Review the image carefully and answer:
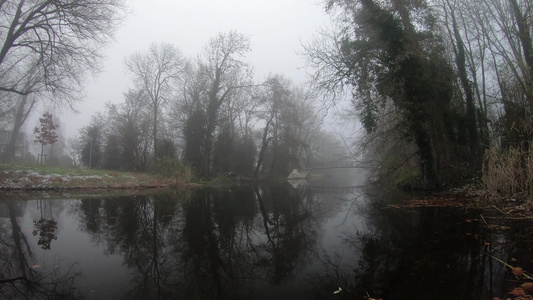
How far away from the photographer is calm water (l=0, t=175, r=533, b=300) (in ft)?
8.89

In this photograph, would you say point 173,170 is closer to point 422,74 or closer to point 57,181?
point 57,181

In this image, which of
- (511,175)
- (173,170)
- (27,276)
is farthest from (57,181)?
(511,175)

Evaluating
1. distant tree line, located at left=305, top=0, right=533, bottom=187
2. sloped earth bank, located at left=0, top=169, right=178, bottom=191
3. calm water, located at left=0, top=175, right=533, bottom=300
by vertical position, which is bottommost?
calm water, located at left=0, top=175, right=533, bottom=300

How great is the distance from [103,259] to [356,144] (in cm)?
1389

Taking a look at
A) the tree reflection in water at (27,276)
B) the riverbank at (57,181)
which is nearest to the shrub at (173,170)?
the riverbank at (57,181)

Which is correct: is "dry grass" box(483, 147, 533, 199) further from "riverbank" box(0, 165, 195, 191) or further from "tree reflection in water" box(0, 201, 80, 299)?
"riverbank" box(0, 165, 195, 191)

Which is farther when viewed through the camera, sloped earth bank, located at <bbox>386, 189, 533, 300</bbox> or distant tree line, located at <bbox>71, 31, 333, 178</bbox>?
distant tree line, located at <bbox>71, 31, 333, 178</bbox>

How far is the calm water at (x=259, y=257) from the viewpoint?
2709 millimetres

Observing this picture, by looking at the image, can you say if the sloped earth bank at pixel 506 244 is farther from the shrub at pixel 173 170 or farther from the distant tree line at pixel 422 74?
the shrub at pixel 173 170

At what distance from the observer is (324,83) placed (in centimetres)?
1392

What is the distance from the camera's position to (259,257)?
3785 mm

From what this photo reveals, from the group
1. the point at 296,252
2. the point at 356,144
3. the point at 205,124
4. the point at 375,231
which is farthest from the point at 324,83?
the point at 205,124

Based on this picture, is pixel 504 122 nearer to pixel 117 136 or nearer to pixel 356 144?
pixel 356 144

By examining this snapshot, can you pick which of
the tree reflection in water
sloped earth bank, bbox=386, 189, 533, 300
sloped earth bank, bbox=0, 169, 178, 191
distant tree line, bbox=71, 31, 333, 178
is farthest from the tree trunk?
sloped earth bank, bbox=386, 189, 533, 300
